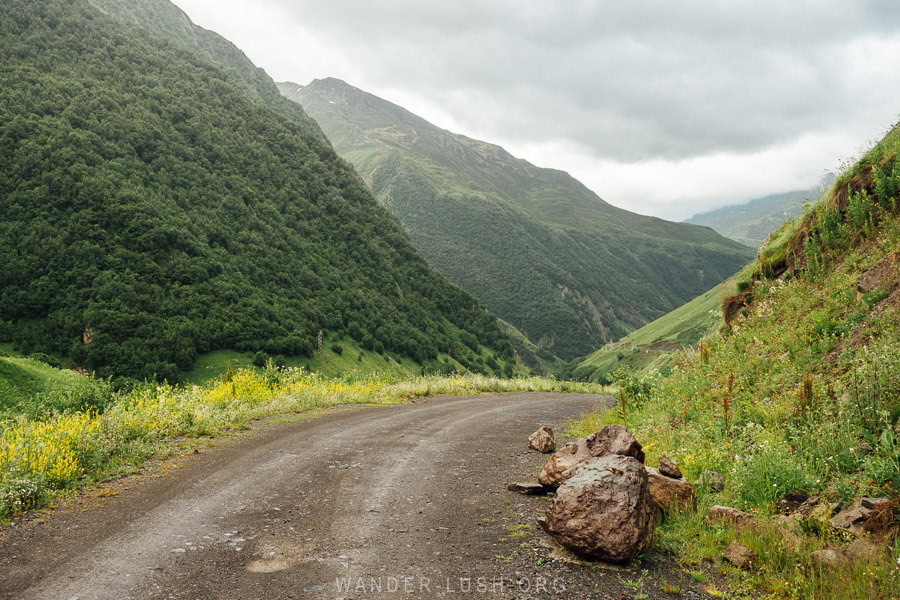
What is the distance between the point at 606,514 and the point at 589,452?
89.1 inches

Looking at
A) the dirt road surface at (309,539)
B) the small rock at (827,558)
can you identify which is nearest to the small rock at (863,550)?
the small rock at (827,558)

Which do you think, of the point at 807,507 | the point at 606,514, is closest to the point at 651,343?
the point at 807,507

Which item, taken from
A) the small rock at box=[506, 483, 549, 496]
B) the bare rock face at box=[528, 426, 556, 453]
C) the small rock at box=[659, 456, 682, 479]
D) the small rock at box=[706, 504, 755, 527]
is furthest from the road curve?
the small rock at box=[706, 504, 755, 527]

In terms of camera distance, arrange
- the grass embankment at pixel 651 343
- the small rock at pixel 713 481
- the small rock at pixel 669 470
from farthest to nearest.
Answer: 1. the grass embankment at pixel 651 343
2. the small rock at pixel 713 481
3. the small rock at pixel 669 470

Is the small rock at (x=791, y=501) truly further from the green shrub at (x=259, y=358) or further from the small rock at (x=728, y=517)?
the green shrub at (x=259, y=358)

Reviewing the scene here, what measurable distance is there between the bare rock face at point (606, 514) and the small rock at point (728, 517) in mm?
819

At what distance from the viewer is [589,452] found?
7414 mm

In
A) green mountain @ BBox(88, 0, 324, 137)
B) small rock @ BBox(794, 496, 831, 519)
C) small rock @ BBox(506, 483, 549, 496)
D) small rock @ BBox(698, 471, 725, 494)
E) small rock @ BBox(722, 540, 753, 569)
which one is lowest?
small rock @ BBox(506, 483, 549, 496)

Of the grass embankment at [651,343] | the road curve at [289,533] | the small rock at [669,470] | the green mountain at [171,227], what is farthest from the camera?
the grass embankment at [651,343]

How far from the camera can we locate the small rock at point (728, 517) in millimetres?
5656

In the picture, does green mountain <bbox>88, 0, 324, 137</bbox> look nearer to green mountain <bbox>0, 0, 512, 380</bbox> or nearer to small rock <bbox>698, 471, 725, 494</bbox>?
green mountain <bbox>0, 0, 512, 380</bbox>

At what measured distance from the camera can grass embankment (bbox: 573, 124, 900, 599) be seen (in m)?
5.10

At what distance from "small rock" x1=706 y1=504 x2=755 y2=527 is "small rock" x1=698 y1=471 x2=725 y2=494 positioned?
96 centimetres

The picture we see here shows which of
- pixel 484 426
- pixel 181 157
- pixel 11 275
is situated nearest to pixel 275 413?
pixel 484 426
